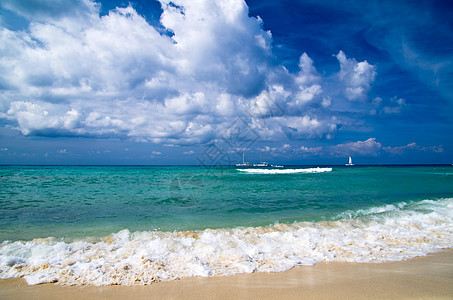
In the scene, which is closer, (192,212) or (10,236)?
(10,236)

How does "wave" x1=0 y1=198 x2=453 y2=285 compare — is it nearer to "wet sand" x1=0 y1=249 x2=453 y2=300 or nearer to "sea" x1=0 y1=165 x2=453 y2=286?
"sea" x1=0 y1=165 x2=453 y2=286

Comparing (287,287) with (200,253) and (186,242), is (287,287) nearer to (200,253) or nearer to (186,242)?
Result: (200,253)

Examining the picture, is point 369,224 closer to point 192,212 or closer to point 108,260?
point 192,212

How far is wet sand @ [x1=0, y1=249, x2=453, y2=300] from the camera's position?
3529 mm

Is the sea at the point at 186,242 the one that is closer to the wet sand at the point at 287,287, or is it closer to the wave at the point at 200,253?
the wave at the point at 200,253

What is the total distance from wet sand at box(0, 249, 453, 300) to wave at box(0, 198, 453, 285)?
0.19 meters

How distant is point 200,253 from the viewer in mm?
5043

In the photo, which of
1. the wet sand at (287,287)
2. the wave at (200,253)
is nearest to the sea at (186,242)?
the wave at (200,253)

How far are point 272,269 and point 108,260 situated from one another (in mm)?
3186

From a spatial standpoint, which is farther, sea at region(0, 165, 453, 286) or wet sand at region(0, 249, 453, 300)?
sea at region(0, 165, 453, 286)

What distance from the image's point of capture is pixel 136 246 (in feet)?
17.5

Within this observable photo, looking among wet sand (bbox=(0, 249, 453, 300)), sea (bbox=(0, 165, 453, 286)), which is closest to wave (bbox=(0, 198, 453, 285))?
sea (bbox=(0, 165, 453, 286))

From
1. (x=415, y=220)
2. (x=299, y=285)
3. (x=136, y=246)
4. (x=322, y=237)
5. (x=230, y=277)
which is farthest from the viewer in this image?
(x=415, y=220)

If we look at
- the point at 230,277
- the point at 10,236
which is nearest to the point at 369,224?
the point at 230,277
